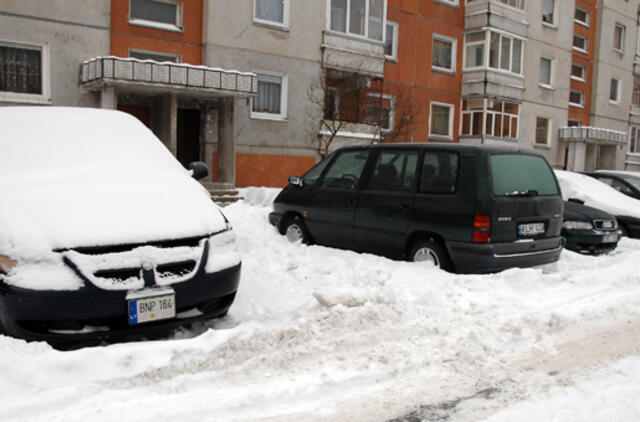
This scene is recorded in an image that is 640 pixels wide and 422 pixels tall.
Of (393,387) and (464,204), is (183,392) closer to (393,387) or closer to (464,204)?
(393,387)

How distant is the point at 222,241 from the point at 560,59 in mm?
30362

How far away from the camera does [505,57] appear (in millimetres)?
27484

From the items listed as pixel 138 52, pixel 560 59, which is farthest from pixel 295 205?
pixel 560 59

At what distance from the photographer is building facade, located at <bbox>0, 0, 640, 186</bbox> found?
49.1 ft

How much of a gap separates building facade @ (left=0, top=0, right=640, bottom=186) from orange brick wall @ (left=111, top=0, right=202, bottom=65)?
32 mm

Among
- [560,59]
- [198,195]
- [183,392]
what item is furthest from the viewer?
[560,59]

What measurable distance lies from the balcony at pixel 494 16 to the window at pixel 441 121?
396cm

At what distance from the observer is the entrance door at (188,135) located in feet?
59.7

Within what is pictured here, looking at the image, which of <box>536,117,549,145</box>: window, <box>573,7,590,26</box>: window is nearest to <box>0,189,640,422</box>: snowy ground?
<box>536,117,549,145</box>: window

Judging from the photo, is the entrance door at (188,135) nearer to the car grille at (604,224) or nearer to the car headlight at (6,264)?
the car grille at (604,224)

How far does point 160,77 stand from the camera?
1449 centimetres

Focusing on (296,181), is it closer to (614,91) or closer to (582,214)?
(582,214)

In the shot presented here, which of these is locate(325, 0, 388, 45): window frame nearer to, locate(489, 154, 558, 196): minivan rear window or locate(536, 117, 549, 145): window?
locate(536, 117, 549, 145): window

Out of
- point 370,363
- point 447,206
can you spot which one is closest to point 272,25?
point 447,206
